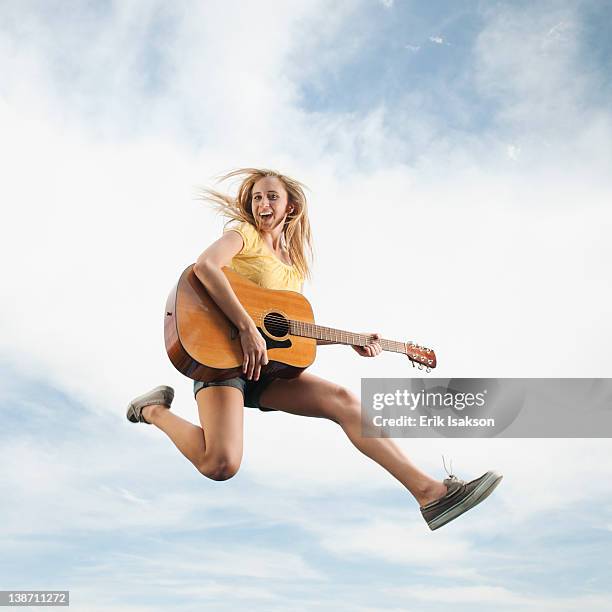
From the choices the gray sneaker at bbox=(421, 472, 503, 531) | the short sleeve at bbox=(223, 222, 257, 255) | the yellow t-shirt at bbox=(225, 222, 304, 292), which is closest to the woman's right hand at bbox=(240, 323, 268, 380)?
the yellow t-shirt at bbox=(225, 222, 304, 292)

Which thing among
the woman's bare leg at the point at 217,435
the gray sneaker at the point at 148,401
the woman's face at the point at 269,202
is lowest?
the woman's bare leg at the point at 217,435

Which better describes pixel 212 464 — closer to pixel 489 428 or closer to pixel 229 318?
pixel 229 318

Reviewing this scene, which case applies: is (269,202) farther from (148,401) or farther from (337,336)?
(148,401)

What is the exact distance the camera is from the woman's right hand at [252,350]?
3.63 metres

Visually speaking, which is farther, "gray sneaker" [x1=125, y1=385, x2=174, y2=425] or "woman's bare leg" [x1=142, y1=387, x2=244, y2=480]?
"gray sneaker" [x1=125, y1=385, x2=174, y2=425]

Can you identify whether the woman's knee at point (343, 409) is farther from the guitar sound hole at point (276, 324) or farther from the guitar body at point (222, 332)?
the guitar sound hole at point (276, 324)

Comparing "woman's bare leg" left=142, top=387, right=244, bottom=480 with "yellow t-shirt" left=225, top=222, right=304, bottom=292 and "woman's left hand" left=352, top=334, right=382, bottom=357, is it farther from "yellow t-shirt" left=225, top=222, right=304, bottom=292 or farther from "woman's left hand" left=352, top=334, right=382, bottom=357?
"woman's left hand" left=352, top=334, right=382, bottom=357

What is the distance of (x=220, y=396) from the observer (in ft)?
12.2

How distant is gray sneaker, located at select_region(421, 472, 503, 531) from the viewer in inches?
155

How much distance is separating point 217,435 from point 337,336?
835 millimetres

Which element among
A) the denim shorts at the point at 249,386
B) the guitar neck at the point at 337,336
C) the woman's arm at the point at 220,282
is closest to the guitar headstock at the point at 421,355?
the guitar neck at the point at 337,336

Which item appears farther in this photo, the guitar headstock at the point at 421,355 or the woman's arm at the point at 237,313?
the guitar headstock at the point at 421,355

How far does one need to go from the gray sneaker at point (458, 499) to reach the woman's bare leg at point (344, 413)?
5 centimetres

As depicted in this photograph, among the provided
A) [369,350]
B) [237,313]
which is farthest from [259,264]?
[369,350]
